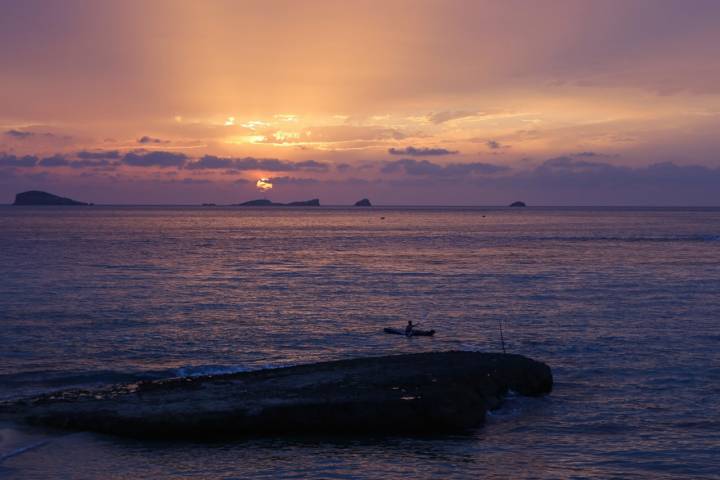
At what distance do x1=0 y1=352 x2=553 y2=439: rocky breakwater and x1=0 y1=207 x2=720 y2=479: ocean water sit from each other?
58 cm

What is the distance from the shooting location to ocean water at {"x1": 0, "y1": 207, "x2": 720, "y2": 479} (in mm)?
18578

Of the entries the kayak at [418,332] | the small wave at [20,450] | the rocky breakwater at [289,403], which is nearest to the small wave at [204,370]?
the rocky breakwater at [289,403]

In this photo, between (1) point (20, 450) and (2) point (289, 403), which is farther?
(2) point (289, 403)

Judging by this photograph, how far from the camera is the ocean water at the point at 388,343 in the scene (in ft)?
61.0

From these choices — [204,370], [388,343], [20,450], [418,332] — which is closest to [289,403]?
[20,450]

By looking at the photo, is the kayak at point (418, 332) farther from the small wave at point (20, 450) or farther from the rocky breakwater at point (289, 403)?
the small wave at point (20, 450)

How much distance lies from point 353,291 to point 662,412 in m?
31.3

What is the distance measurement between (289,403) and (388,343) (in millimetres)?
12939

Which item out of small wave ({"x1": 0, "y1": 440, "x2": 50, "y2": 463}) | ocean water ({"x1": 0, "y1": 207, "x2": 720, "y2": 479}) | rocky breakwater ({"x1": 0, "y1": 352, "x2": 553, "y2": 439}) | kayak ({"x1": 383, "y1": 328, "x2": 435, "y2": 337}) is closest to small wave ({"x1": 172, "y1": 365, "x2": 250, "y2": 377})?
ocean water ({"x1": 0, "y1": 207, "x2": 720, "y2": 479})

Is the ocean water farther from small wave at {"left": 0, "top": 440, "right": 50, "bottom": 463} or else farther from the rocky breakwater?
the rocky breakwater

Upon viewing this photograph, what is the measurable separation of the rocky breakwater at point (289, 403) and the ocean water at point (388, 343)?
580 millimetres

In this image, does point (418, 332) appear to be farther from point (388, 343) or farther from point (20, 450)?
point (20, 450)

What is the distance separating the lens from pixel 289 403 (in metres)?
21.0

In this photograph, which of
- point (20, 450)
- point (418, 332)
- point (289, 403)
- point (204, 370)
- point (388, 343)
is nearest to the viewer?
point (20, 450)
